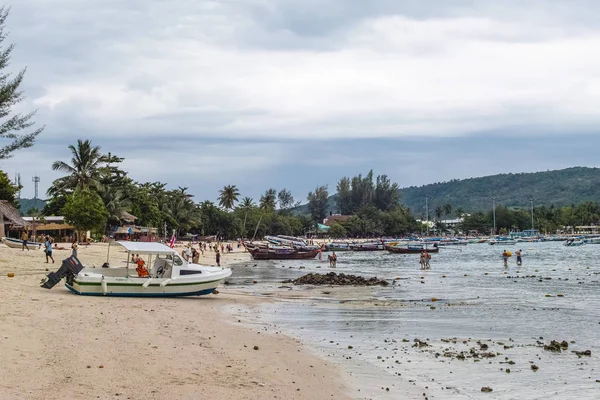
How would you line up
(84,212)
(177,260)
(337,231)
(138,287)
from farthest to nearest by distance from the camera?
(337,231)
(84,212)
(177,260)
(138,287)

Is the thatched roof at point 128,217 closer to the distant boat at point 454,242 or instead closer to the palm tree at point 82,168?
the palm tree at point 82,168

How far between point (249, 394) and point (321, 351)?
5750 mm

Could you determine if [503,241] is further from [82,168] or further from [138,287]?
[138,287]

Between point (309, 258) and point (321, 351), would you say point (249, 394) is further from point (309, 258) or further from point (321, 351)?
point (309, 258)

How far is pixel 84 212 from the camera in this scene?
235 feet

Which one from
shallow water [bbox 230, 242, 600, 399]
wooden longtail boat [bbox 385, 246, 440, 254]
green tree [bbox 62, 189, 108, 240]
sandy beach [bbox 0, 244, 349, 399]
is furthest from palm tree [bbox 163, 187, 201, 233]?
sandy beach [bbox 0, 244, 349, 399]

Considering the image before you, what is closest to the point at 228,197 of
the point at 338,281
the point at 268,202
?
the point at 268,202

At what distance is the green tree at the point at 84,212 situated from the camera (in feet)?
234

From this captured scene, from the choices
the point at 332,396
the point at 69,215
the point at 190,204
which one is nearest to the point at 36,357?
the point at 332,396

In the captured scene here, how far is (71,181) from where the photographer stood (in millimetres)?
82375

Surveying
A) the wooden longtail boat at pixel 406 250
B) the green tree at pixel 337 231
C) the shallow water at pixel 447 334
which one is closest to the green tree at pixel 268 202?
the green tree at pixel 337 231

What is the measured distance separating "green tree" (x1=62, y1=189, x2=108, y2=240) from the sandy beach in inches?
1925

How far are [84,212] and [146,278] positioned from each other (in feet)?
154

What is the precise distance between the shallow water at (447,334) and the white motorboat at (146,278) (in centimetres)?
286
